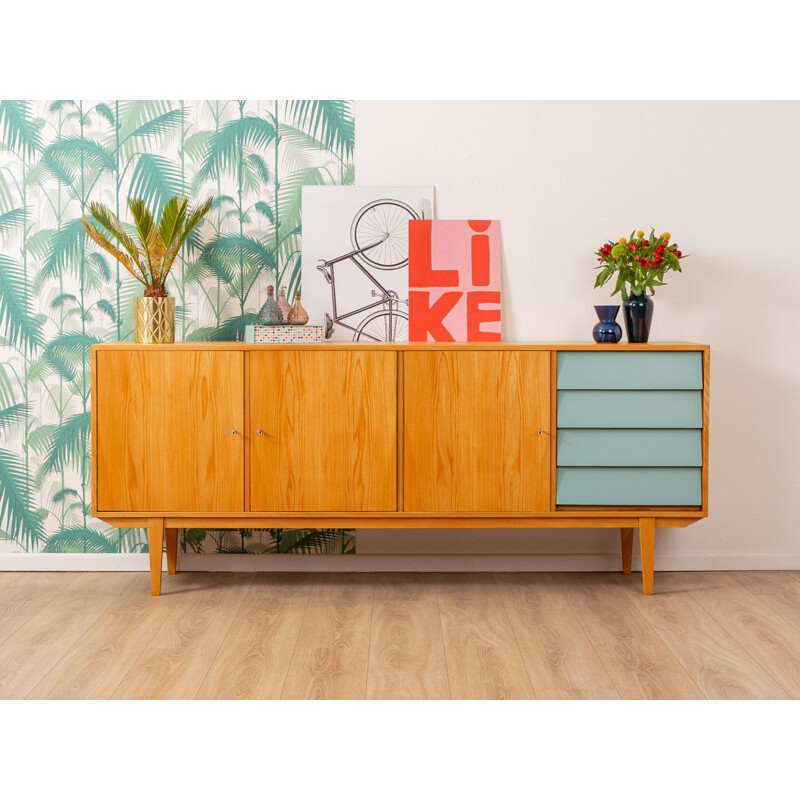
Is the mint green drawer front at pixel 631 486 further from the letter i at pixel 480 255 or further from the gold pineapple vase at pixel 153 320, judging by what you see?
the gold pineapple vase at pixel 153 320

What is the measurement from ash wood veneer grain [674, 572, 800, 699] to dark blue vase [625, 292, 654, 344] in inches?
40.6

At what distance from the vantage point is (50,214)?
367cm

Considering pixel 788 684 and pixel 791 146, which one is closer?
pixel 788 684

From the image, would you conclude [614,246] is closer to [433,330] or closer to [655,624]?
[433,330]

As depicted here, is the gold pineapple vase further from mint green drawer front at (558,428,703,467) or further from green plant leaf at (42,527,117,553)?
mint green drawer front at (558,428,703,467)

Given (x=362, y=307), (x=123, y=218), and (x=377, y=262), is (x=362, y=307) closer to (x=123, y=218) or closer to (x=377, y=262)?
(x=377, y=262)

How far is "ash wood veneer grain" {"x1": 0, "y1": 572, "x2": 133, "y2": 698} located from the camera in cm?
260

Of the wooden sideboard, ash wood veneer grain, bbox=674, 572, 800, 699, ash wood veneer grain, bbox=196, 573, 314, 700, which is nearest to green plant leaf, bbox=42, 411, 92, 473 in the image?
the wooden sideboard

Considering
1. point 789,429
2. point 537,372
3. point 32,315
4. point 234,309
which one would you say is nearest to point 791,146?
point 789,429

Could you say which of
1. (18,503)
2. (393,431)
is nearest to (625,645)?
(393,431)

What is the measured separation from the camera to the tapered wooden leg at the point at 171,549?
365 centimetres
